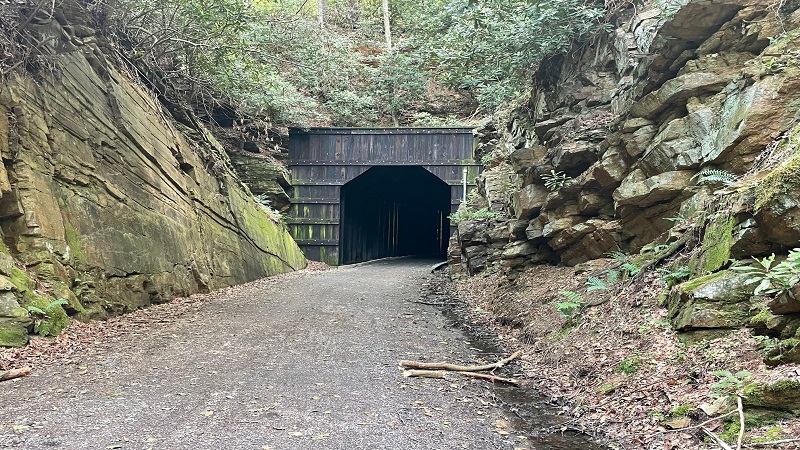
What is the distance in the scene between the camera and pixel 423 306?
978 cm

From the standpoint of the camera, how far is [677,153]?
6.74 meters

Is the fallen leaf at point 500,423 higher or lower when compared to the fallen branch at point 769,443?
lower

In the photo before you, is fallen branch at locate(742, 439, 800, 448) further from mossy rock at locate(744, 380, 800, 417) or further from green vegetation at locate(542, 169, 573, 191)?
green vegetation at locate(542, 169, 573, 191)

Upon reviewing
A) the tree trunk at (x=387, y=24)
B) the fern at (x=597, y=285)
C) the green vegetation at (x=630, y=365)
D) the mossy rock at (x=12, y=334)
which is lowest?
the mossy rock at (x=12, y=334)

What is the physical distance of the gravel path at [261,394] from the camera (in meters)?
3.70

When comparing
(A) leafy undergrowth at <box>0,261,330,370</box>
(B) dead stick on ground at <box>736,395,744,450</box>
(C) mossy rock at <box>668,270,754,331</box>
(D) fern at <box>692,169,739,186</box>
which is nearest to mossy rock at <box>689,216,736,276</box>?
(C) mossy rock at <box>668,270,754,331</box>

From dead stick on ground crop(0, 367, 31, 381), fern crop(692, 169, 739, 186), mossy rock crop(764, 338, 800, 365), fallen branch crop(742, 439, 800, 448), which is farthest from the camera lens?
fern crop(692, 169, 739, 186)

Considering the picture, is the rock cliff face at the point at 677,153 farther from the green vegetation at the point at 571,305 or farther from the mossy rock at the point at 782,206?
the green vegetation at the point at 571,305

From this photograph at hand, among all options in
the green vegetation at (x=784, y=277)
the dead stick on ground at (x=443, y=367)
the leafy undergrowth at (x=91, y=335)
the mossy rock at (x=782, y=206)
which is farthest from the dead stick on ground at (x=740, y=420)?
the leafy undergrowth at (x=91, y=335)

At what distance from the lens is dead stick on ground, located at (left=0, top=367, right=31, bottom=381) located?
4879 millimetres

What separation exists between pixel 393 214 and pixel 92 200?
66.8 ft

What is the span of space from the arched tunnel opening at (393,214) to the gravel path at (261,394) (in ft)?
40.0

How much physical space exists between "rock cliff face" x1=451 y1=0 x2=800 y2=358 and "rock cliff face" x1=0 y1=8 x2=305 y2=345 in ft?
21.3

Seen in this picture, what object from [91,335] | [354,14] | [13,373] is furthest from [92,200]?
[354,14]
